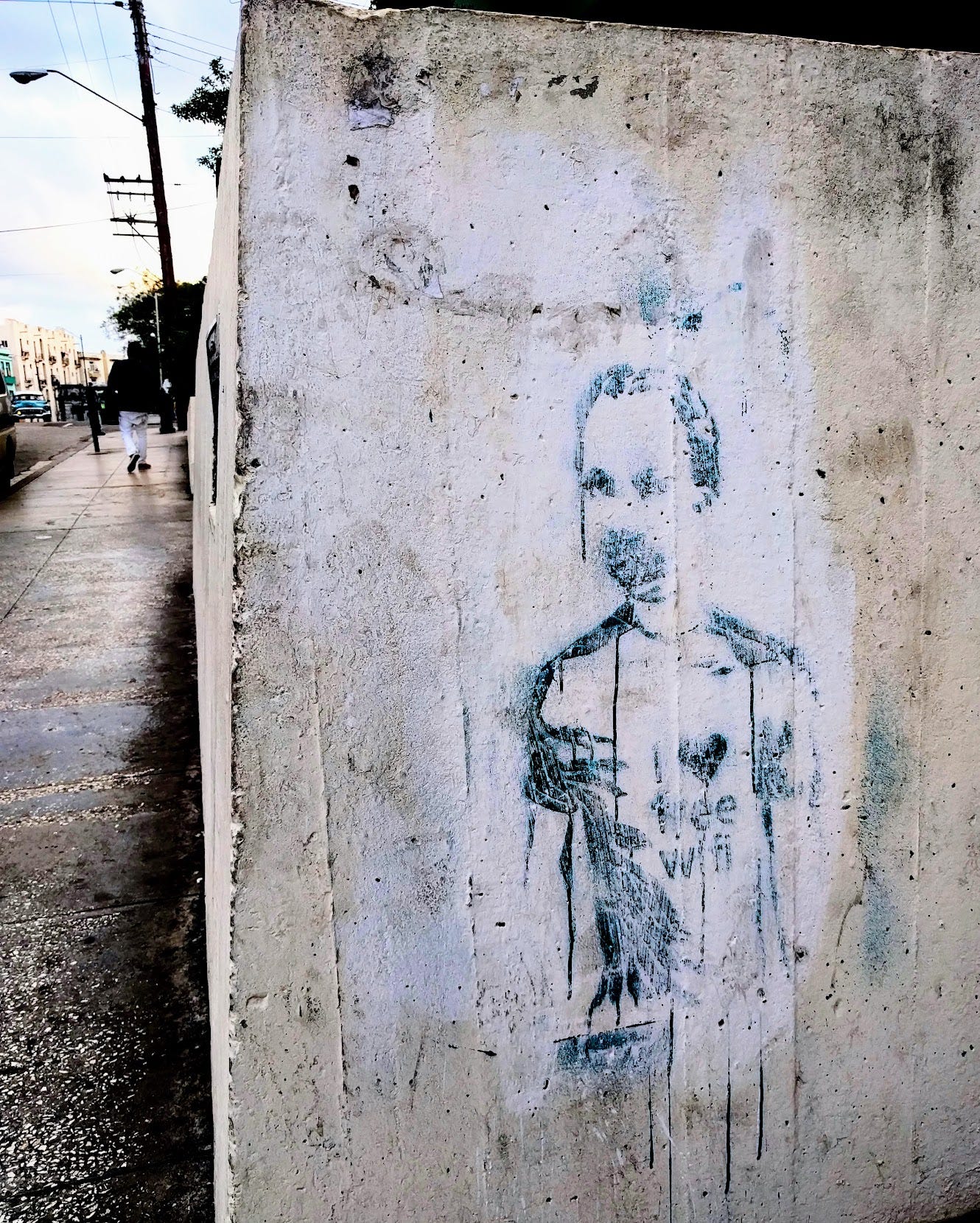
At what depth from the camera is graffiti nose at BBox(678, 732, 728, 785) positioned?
6.48 feet

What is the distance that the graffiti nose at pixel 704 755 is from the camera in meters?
1.97

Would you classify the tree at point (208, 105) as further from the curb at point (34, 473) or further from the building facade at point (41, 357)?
the building facade at point (41, 357)

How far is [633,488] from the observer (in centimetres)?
192

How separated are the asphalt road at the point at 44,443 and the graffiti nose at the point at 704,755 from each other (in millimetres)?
16739

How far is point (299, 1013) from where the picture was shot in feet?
5.76

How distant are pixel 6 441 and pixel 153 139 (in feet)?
58.6

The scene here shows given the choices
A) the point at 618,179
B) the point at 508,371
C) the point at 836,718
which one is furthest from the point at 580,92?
the point at 836,718

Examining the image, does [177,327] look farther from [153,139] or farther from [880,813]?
[880,813]

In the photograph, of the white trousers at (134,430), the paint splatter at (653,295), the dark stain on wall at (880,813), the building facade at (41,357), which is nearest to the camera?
the paint splatter at (653,295)

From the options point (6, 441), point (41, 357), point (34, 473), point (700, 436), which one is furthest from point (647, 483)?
point (41, 357)

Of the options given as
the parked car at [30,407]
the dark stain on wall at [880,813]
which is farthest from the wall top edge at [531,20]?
the parked car at [30,407]

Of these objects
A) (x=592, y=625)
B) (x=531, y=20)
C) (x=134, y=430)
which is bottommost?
(x=592, y=625)

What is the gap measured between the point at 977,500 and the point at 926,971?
3.67 ft

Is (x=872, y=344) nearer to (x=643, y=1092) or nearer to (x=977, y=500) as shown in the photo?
(x=977, y=500)
